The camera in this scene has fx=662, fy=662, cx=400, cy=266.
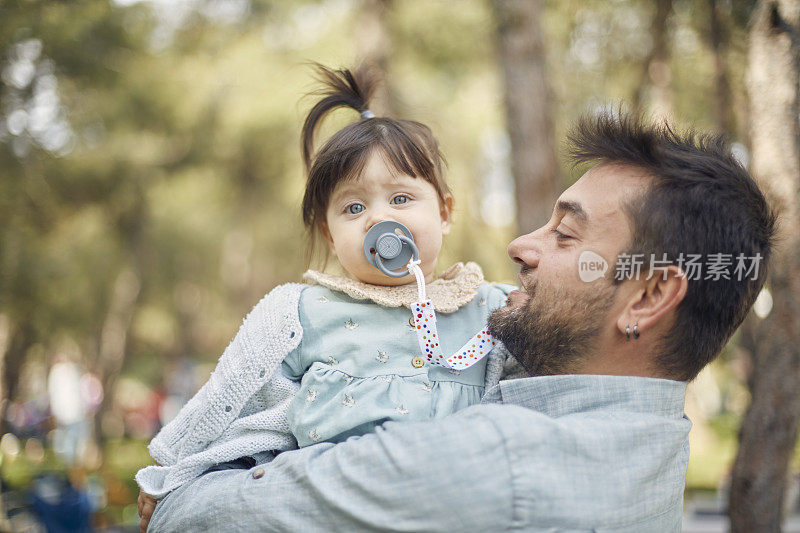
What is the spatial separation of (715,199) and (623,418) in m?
0.60

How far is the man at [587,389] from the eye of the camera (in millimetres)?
1472

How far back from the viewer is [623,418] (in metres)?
1.63

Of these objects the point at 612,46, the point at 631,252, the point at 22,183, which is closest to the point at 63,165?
the point at 22,183

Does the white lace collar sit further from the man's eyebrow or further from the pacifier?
the man's eyebrow

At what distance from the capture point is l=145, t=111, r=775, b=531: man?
147 cm

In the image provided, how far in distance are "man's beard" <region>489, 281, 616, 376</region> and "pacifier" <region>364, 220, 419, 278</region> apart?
0.32 m

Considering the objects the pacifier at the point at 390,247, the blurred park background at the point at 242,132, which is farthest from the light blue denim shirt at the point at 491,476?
the blurred park background at the point at 242,132

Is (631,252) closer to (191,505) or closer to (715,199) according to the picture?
(715,199)

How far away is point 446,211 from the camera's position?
7.27ft

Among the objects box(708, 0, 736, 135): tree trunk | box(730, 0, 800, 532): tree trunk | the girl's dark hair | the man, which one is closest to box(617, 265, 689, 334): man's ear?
the man

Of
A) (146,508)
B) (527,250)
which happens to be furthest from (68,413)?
(527,250)

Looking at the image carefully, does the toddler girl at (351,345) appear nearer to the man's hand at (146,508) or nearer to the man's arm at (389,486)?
the man's hand at (146,508)

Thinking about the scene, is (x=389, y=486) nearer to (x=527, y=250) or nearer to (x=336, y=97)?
(x=527, y=250)

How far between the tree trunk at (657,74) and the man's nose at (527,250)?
468 cm
